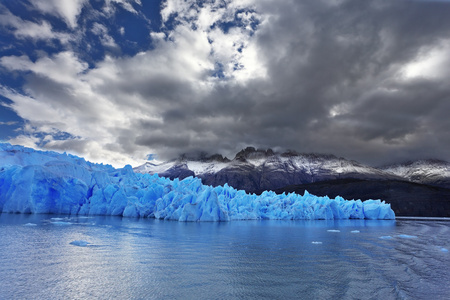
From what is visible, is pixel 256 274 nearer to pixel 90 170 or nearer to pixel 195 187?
pixel 195 187

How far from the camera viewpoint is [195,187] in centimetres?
3725

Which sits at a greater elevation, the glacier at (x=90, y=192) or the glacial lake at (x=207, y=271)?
the glacier at (x=90, y=192)

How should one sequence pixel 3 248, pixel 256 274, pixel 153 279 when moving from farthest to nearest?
pixel 3 248, pixel 256 274, pixel 153 279

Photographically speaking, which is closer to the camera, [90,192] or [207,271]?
[207,271]

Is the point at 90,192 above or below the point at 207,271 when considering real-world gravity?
above

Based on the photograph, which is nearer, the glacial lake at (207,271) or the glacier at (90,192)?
the glacial lake at (207,271)

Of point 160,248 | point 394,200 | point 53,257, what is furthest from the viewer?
point 394,200

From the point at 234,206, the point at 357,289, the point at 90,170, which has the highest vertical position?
the point at 90,170

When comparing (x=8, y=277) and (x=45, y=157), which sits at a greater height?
(x=45, y=157)

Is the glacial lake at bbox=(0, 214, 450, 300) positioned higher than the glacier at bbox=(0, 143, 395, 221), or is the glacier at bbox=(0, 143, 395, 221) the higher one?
the glacier at bbox=(0, 143, 395, 221)

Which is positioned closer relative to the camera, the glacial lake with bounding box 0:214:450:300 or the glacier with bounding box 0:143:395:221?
the glacial lake with bounding box 0:214:450:300

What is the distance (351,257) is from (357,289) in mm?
5070

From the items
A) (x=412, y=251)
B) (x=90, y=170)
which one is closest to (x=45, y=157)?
(x=90, y=170)

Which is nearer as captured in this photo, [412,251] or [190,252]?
[190,252]
